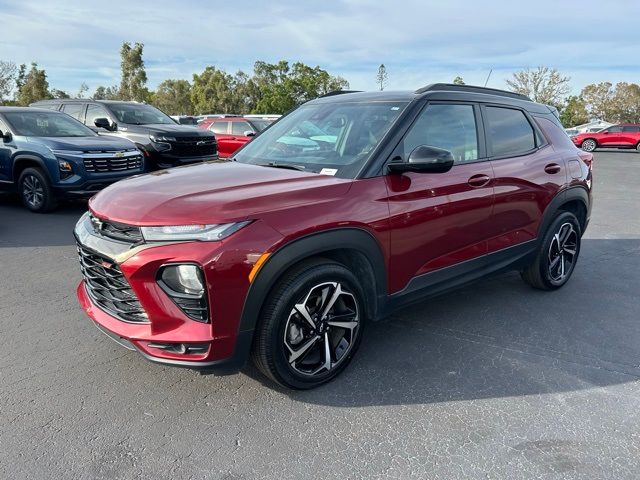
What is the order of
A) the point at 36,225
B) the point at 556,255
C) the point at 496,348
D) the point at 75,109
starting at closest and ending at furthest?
1. the point at 496,348
2. the point at 556,255
3. the point at 36,225
4. the point at 75,109

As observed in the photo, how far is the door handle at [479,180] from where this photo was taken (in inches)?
141

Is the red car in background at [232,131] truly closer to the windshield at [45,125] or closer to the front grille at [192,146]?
the front grille at [192,146]

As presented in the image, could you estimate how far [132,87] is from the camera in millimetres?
48344

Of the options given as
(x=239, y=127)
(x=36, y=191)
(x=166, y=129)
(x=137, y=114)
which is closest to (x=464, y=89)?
(x=36, y=191)

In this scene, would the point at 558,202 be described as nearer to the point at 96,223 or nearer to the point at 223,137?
the point at 96,223

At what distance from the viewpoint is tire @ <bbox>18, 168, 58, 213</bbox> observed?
764cm

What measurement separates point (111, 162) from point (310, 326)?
6231 mm

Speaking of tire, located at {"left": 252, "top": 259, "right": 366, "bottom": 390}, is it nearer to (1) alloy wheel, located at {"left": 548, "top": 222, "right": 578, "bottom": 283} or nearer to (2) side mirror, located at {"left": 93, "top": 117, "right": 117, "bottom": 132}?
(1) alloy wheel, located at {"left": 548, "top": 222, "right": 578, "bottom": 283}

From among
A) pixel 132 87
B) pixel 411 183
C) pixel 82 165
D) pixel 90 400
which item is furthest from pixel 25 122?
pixel 132 87

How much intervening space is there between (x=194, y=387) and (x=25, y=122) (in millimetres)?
7374

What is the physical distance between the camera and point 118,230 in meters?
2.69

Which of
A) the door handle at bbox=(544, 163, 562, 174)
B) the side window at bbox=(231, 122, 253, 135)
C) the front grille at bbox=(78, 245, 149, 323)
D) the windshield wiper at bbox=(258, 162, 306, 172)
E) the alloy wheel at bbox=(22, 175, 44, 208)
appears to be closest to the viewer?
the front grille at bbox=(78, 245, 149, 323)

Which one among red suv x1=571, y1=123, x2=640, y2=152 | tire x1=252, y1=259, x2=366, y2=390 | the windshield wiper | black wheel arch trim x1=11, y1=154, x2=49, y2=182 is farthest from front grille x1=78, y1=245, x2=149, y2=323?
red suv x1=571, y1=123, x2=640, y2=152

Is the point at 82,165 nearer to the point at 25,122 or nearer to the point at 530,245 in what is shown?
the point at 25,122
